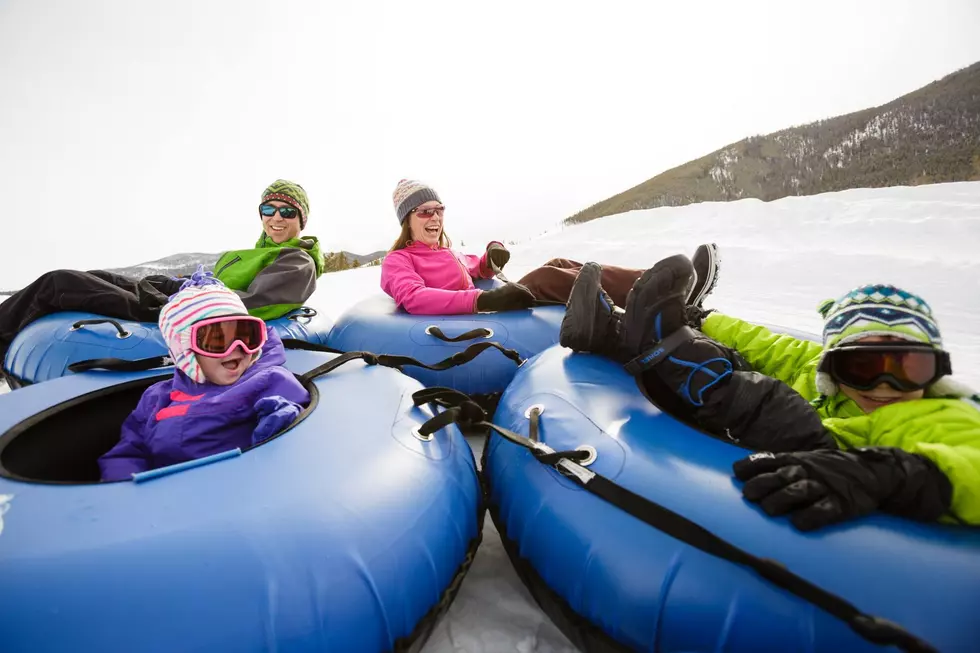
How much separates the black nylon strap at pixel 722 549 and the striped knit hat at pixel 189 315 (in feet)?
3.92

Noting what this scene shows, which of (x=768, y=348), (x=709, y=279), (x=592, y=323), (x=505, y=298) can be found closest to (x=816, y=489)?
(x=592, y=323)

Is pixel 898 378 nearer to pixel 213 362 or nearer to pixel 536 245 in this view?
pixel 213 362

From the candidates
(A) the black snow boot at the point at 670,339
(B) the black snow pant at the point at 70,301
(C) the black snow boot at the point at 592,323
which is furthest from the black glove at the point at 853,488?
(B) the black snow pant at the point at 70,301

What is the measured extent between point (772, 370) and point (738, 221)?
702 cm

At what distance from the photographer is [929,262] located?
5.25 meters

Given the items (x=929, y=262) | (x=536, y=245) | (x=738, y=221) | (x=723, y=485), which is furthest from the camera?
(x=536, y=245)

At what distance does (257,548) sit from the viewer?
3.59 ft

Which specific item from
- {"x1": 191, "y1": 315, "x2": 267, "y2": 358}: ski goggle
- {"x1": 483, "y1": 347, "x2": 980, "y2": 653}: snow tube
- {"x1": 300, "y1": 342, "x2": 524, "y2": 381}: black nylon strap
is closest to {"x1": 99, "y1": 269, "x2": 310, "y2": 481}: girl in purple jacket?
{"x1": 191, "y1": 315, "x2": 267, "y2": 358}: ski goggle

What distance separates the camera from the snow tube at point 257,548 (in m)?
0.96

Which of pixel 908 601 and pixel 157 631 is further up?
pixel 157 631

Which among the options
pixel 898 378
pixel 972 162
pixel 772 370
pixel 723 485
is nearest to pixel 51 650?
pixel 723 485

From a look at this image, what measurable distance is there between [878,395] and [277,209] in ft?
11.9

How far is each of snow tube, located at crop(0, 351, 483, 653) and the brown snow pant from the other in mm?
1776

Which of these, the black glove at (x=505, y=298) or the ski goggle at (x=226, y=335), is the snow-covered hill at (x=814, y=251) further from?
the ski goggle at (x=226, y=335)
